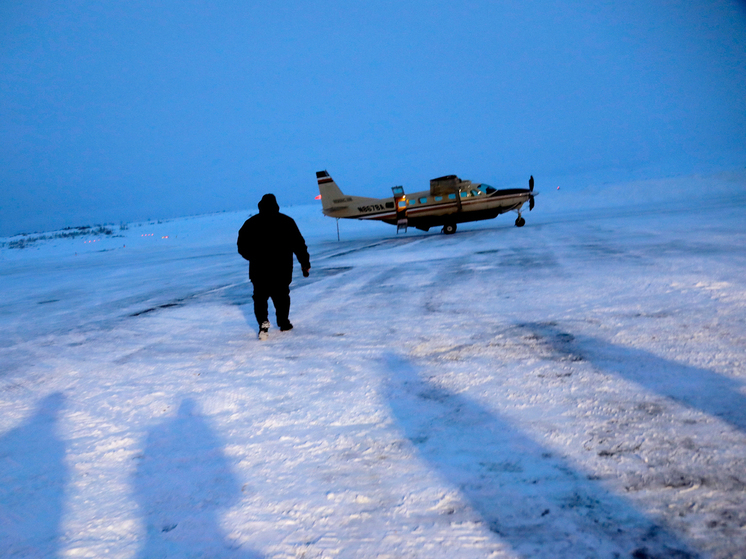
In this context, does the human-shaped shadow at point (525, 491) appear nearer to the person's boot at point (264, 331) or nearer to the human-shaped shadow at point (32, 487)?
the human-shaped shadow at point (32, 487)

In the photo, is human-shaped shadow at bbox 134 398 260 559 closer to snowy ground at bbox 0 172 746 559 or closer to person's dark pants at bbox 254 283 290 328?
snowy ground at bbox 0 172 746 559

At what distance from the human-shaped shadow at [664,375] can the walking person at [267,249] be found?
10.9ft

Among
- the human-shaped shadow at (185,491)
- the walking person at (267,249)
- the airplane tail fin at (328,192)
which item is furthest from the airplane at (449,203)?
the human-shaped shadow at (185,491)

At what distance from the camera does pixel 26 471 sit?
2877mm

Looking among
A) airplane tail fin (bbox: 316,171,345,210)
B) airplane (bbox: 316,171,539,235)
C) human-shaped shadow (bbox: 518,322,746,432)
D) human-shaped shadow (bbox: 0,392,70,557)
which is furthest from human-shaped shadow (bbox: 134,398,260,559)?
airplane tail fin (bbox: 316,171,345,210)

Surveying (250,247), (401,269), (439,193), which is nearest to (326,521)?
(250,247)

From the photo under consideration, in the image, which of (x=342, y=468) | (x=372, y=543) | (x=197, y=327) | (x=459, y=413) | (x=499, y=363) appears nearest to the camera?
(x=372, y=543)

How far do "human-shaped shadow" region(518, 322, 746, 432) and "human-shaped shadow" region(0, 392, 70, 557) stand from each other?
409cm

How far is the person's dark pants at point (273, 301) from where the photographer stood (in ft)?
18.6

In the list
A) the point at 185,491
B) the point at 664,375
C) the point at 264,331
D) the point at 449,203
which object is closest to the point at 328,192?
the point at 449,203

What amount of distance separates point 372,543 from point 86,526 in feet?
5.17

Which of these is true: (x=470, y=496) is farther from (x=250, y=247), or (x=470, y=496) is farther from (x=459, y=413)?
(x=250, y=247)

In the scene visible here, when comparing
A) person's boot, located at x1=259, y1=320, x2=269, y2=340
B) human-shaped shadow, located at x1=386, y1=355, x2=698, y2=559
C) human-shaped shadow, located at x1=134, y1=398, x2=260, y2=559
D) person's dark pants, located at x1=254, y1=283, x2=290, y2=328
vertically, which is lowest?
human-shaped shadow, located at x1=386, y1=355, x2=698, y2=559

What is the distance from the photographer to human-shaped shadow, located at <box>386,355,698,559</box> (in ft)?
6.37
